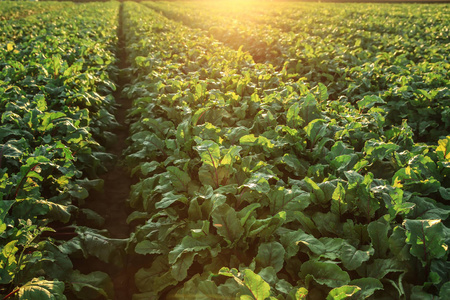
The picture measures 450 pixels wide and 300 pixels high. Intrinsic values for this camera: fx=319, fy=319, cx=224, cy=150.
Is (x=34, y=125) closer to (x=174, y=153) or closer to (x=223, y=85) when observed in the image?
(x=174, y=153)

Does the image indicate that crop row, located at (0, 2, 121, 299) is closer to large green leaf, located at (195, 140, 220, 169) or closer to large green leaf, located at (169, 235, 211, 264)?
large green leaf, located at (169, 235, 211, 264)

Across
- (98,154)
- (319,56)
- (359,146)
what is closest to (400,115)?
(359,146)

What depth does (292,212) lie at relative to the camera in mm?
2447

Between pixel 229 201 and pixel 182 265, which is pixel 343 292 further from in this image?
pixel 229 201

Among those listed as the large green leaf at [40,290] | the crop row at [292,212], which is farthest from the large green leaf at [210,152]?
the large green leaf at [40,290]

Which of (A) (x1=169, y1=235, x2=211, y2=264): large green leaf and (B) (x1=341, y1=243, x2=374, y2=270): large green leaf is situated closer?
(B) (x1=341, y1=243, x2=374, y2=270): large green leaf

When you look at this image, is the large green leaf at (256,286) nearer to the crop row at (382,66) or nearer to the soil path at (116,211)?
the soil path at (116,211)

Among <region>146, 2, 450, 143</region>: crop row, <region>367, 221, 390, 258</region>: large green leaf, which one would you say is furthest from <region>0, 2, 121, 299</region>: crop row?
<region>146, 2, 450, 143</region>: crop row

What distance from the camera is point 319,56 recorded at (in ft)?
24.6

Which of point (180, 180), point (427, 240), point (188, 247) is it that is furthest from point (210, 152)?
point (427, 240)

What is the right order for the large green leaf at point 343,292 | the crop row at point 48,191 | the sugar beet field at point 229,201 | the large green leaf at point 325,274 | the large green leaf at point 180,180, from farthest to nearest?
the large green leaf at point 180,180 < the crop row at point 48,191 < the sugar beet field at point 229,201 < the large green leaf at point 325,274 < the large green leaf at point 343,292

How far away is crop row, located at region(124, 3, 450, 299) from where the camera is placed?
1.92 m

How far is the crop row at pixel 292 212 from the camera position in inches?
75.7

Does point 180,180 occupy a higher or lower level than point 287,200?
lower
